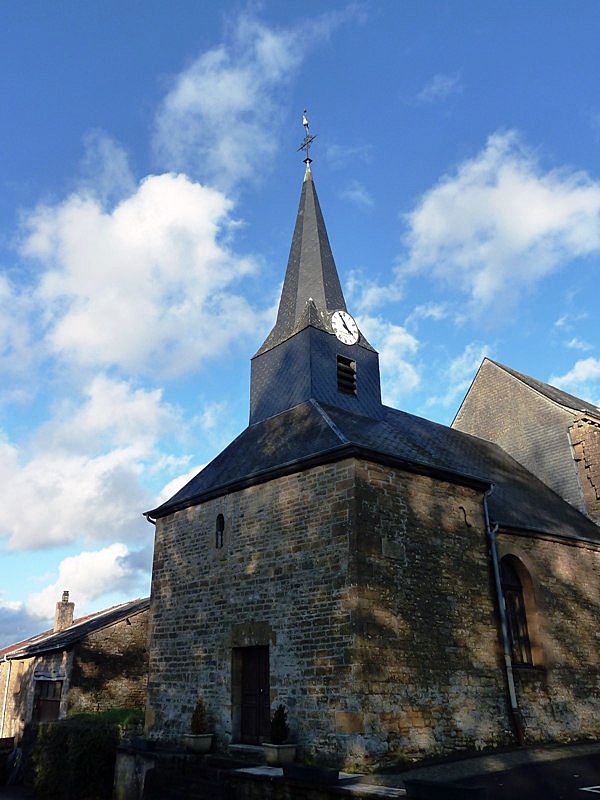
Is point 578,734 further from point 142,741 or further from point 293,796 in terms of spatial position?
point 142,741

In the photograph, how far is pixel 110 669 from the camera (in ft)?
59.9

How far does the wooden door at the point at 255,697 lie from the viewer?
1094 cm

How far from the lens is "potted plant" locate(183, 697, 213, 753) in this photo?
1111 centimetres

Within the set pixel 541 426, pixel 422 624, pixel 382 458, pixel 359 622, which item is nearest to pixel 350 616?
pixel 359 622

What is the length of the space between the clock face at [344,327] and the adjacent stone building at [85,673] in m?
10.7

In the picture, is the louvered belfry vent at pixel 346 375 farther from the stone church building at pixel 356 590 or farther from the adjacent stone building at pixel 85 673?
the adjacent stone building at pixel 85 673

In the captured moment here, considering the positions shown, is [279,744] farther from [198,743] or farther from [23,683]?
[23,683]

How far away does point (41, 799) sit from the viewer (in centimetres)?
1430

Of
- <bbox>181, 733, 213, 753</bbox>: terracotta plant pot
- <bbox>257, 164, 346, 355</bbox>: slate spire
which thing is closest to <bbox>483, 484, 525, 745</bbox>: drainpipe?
<bbox>181, 733, 213, 753</bbox>: terracotta plant pot

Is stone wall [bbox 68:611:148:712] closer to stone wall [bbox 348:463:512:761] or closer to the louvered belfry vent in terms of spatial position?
the louvered belfry vent

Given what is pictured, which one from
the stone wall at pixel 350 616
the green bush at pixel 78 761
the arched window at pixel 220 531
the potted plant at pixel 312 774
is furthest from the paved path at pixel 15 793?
the potted plant at pixel 312 774

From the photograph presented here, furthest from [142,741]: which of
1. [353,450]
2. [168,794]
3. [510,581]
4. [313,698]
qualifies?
[510,581]

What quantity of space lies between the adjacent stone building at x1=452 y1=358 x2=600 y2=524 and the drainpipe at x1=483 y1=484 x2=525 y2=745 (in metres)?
5.55

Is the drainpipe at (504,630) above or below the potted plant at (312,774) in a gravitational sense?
above
